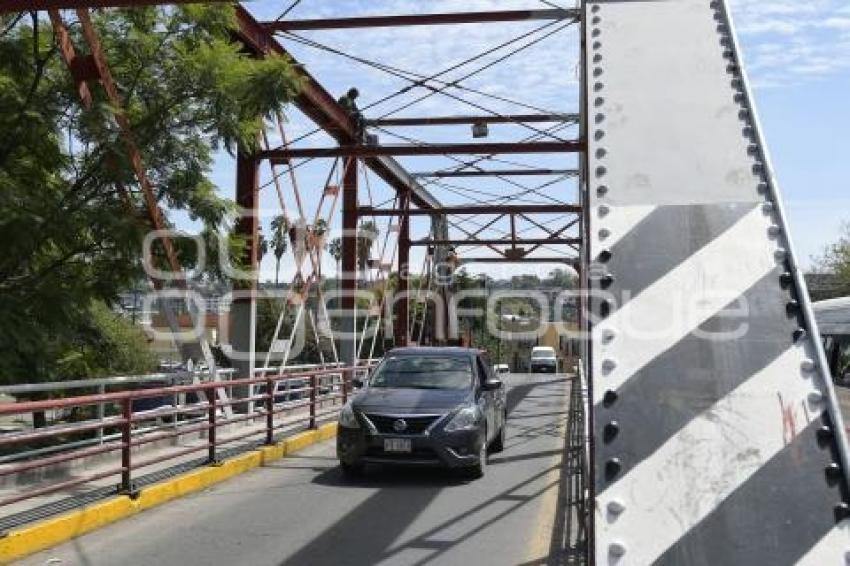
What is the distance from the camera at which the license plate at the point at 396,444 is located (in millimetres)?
11086

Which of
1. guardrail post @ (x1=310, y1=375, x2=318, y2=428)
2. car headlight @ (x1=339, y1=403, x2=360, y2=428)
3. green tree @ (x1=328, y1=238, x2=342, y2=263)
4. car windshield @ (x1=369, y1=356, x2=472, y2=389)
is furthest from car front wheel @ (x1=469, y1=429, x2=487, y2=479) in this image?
green tree @ (x1=328, y1=238, x2=342, y2=263)

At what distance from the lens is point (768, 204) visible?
351 cm

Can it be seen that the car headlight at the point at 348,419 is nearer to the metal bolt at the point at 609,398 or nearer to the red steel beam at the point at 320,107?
the red steel beam at the point at 320,107

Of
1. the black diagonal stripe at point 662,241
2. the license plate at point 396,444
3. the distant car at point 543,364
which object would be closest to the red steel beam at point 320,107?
the license plate at point 396,444

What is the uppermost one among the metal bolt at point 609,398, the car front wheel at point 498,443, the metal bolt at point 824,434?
the metal bolt at point 609,398

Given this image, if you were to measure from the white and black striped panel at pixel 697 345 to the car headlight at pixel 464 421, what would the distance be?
7565 millimetres

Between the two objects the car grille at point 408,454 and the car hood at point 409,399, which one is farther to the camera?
the car hood at point 409,399

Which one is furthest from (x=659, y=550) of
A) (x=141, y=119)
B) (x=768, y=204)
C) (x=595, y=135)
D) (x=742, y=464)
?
(x=141, y=119)

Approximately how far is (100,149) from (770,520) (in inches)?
439

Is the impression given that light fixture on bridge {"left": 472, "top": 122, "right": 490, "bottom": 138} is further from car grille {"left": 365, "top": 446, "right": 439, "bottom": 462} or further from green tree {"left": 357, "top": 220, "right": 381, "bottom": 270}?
car grille {"left": 365, "top": 446, "right": 439, "bottom": 462}

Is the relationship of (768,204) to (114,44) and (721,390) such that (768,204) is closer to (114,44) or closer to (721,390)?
(721,390)

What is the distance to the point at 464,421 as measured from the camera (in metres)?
11.3

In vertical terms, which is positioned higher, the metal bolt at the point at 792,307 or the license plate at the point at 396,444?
the metal bolt at the point at 792,307

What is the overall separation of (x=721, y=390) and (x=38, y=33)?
12.3m
